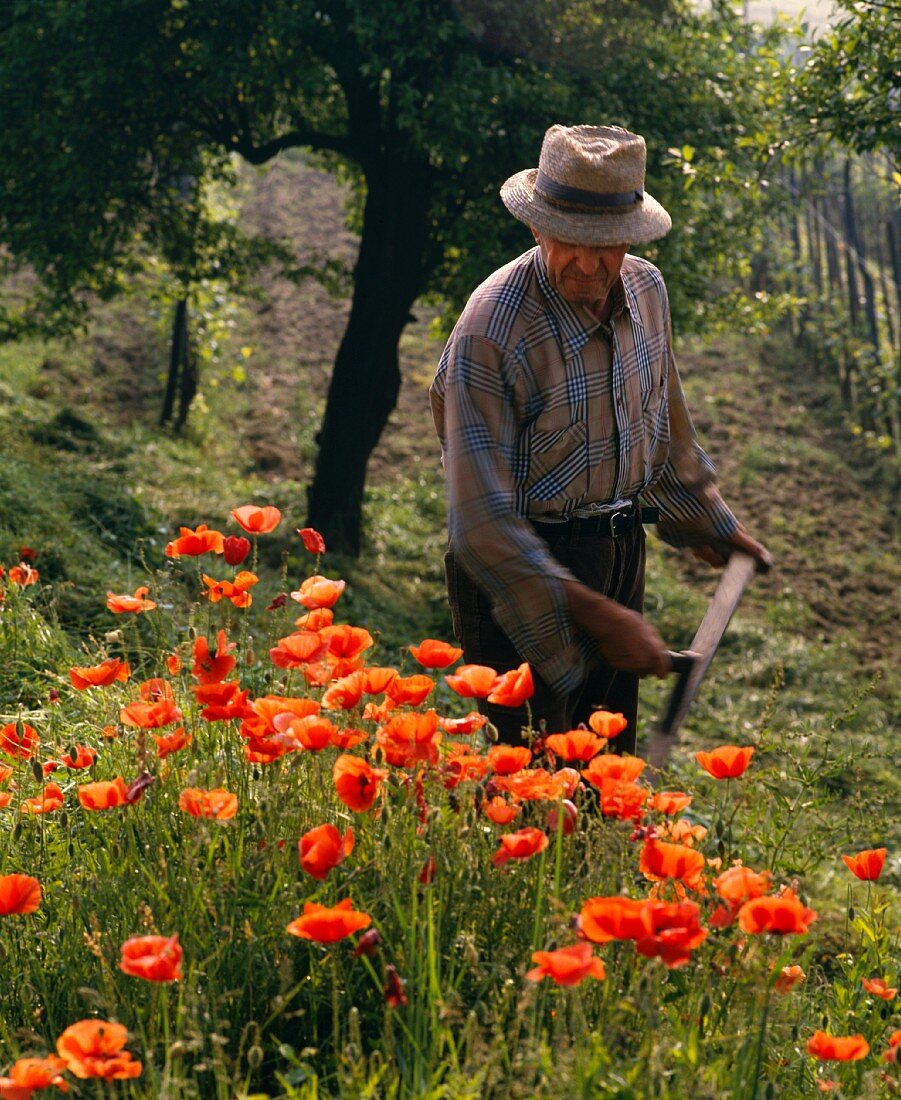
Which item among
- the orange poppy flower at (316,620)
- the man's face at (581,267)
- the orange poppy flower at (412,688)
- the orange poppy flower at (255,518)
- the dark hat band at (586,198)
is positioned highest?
the dark hat band at (586,198)

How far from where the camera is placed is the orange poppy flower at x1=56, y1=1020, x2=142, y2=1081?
1.67 meters

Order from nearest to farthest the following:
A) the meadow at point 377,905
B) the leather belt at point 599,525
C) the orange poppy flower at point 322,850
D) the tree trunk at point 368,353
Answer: the meadow at point 377,905 → the orange poppy flower at point 322,850 → the leather belt at point 599,525 → the tree trunk at point 368,353

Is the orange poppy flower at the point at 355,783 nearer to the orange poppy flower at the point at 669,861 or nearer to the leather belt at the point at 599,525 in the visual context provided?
the orange poppy flower at the point at 669,861

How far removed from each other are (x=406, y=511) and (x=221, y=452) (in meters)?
2.25

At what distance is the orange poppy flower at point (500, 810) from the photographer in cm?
222

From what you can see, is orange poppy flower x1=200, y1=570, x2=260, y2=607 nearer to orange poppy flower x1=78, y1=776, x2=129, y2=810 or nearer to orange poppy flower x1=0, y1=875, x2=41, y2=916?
orange poppy flower x1=78, y1=776, x2=129, y2=810

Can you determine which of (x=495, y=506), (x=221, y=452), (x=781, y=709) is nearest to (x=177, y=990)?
(x=495, y=506)

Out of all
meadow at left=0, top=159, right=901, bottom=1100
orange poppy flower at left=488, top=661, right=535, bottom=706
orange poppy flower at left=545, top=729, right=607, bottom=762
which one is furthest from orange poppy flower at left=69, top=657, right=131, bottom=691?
orange poppy flower at left=545, top=729, right=607, bottom=762

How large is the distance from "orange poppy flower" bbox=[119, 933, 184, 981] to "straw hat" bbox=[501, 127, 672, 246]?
176 centimetres

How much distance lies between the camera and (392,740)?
7.68ft

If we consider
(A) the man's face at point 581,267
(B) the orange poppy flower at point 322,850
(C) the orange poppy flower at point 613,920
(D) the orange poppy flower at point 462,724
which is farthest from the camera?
(A) the man's face at point 581,267

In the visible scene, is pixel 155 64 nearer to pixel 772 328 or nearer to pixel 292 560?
pixel 292 560

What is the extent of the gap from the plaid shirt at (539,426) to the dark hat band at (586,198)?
0.21m

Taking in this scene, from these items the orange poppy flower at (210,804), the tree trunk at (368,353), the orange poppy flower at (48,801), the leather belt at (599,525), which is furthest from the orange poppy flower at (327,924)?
the tree trunk at (368,353)
